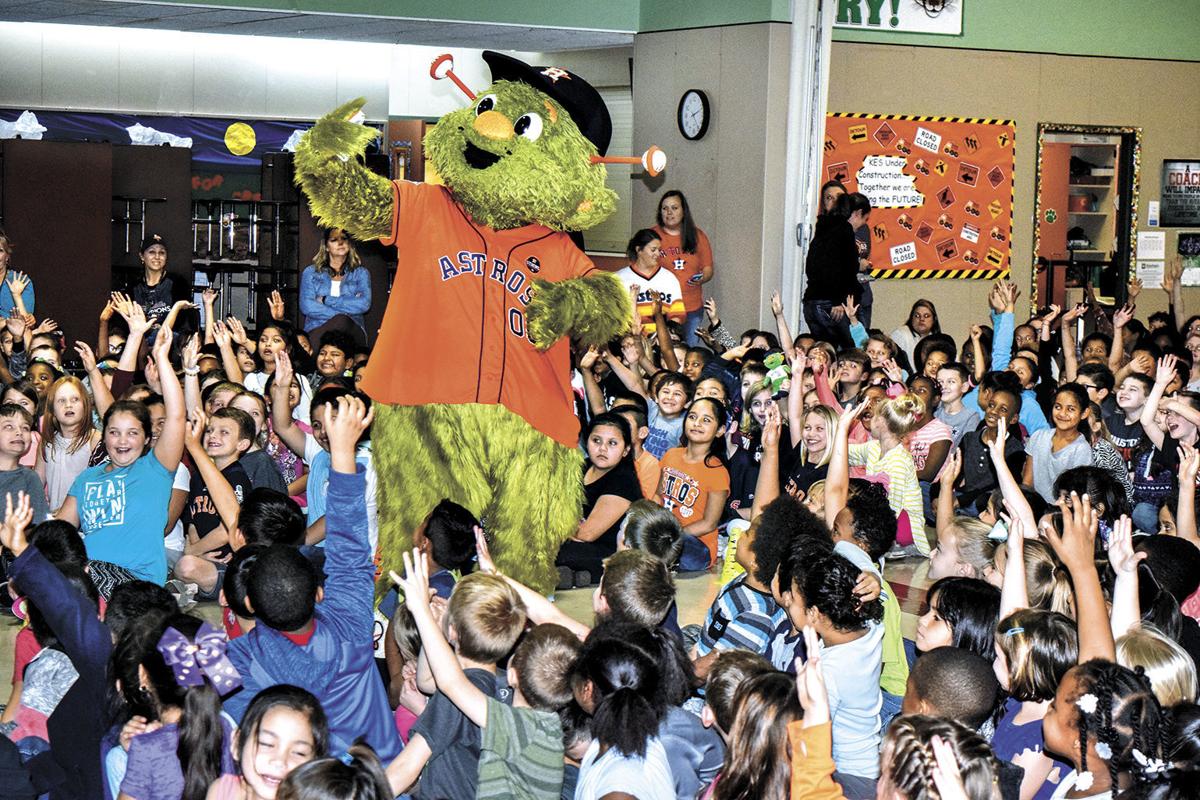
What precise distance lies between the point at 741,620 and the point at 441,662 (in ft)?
4.50

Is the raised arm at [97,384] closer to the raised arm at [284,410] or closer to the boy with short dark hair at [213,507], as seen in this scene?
the boy with short dark hair at [213,507]

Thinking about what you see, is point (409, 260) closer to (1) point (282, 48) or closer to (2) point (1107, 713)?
(2) point (1107, 713)

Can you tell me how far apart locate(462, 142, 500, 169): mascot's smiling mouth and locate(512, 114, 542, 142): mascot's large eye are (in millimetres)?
171

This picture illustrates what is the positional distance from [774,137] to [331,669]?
870 cm

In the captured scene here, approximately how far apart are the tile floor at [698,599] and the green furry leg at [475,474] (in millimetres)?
794

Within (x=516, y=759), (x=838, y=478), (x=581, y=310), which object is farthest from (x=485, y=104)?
(x=516, y=759)

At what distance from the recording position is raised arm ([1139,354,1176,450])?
23.4 ft

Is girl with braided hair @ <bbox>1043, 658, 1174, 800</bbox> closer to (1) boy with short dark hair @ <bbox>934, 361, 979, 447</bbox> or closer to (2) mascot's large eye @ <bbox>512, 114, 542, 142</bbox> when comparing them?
(2) mascot's large eye @ <bbox>512, 114, 542, 142</bbox>

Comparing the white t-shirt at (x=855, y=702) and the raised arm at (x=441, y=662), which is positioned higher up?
the raised arm at (x=441, y=662)

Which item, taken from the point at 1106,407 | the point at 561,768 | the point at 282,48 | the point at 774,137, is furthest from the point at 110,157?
the point at 561,768

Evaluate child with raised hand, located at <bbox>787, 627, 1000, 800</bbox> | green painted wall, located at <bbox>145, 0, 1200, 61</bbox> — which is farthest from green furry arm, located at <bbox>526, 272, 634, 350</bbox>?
green painted wall, located at <bbox>145, 0, 1200, 61</bbox>

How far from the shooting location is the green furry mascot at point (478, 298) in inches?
231

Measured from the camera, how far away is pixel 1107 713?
3.13 metres

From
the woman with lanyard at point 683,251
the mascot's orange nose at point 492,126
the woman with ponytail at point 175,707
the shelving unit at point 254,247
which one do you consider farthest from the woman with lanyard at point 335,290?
the woman with ponytail at point 175,707
